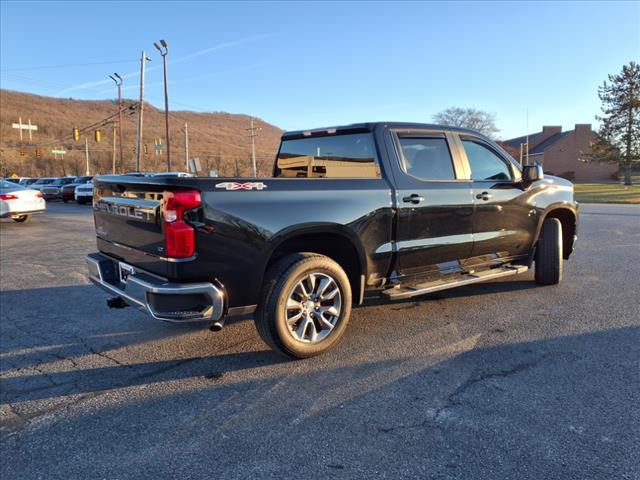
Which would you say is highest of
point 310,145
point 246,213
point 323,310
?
point 310,145

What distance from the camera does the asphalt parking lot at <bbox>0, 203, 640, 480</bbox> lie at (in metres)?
2.55

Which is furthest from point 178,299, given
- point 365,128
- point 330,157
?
point 365,128

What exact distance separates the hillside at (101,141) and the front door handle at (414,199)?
56.9 meters

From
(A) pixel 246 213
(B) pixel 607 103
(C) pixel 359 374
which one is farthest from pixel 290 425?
(B) pixel 607 103

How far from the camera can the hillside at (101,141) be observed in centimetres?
9256

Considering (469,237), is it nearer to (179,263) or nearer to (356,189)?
(356,189)

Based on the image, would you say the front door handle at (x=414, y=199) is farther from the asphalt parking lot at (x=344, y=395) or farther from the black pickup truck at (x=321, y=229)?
the asphalt parking lot at (x=344, y=395)

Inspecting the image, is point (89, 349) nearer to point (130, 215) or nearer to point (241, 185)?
point (130, 215)

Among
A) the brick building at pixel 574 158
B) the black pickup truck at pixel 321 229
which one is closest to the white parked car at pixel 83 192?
the black pickup truck at pixel 321 229

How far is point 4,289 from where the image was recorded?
252 inches

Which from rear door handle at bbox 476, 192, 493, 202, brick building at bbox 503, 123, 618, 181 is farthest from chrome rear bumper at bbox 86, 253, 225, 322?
brick building at bbox 503, 123, 618, 181

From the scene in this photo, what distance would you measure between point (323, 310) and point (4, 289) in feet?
15.9

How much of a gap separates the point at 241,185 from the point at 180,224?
1.72 feet

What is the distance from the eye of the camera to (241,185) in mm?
3510
